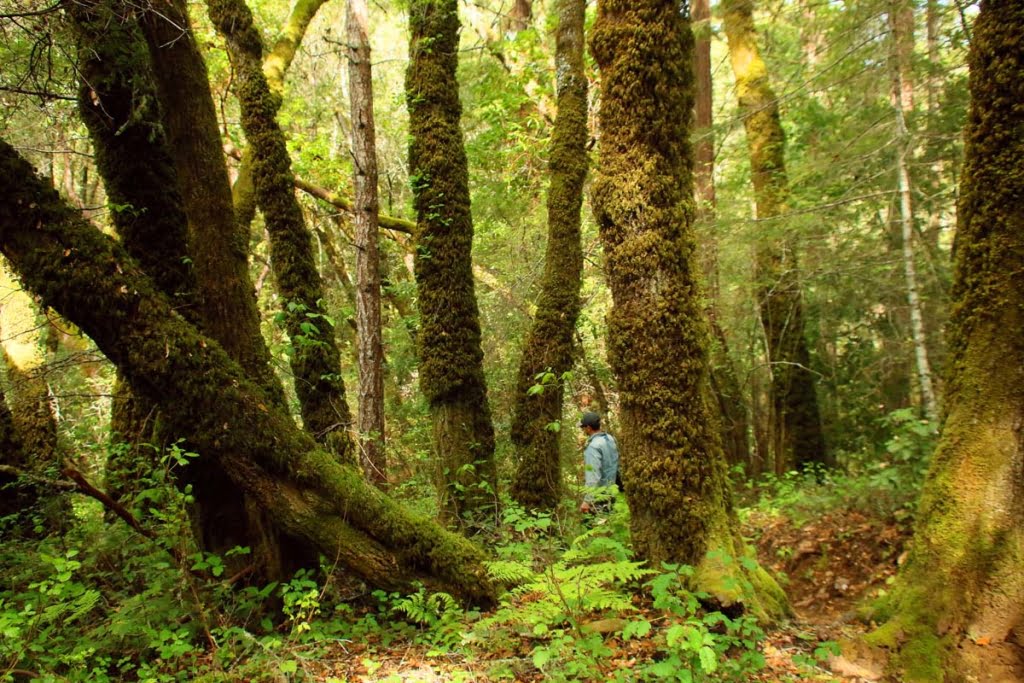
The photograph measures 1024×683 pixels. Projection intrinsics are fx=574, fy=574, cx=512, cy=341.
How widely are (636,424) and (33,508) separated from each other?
6.01 meters

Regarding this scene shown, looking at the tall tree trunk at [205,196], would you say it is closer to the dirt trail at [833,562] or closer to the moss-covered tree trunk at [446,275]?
the moss-covered tree trunk at [446,275]

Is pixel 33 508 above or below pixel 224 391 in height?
below

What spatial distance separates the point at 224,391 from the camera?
4332 mm

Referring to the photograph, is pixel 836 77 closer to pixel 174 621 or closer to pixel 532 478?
pixel 532 478

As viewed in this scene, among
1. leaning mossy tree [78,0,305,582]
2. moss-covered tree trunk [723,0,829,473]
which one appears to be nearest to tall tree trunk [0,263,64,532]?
leaning mossy tree [78,0,305,582]

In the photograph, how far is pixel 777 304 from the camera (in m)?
10.8

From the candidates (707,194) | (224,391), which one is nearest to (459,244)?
(224,391)

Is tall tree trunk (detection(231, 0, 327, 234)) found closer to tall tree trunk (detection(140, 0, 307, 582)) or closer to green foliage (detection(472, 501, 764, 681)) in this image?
tall tree trunk (detection(140, 0, 307, 582))

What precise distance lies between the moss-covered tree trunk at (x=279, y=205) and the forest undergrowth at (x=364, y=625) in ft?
9.78

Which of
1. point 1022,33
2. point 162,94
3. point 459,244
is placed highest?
point 162,94

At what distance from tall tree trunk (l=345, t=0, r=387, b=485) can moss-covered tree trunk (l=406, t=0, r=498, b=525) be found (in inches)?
29.0

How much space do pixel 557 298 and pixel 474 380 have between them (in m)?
1.78

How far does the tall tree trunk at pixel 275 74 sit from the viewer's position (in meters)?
8.84

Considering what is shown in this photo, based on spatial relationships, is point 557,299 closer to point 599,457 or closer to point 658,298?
point 599,457
